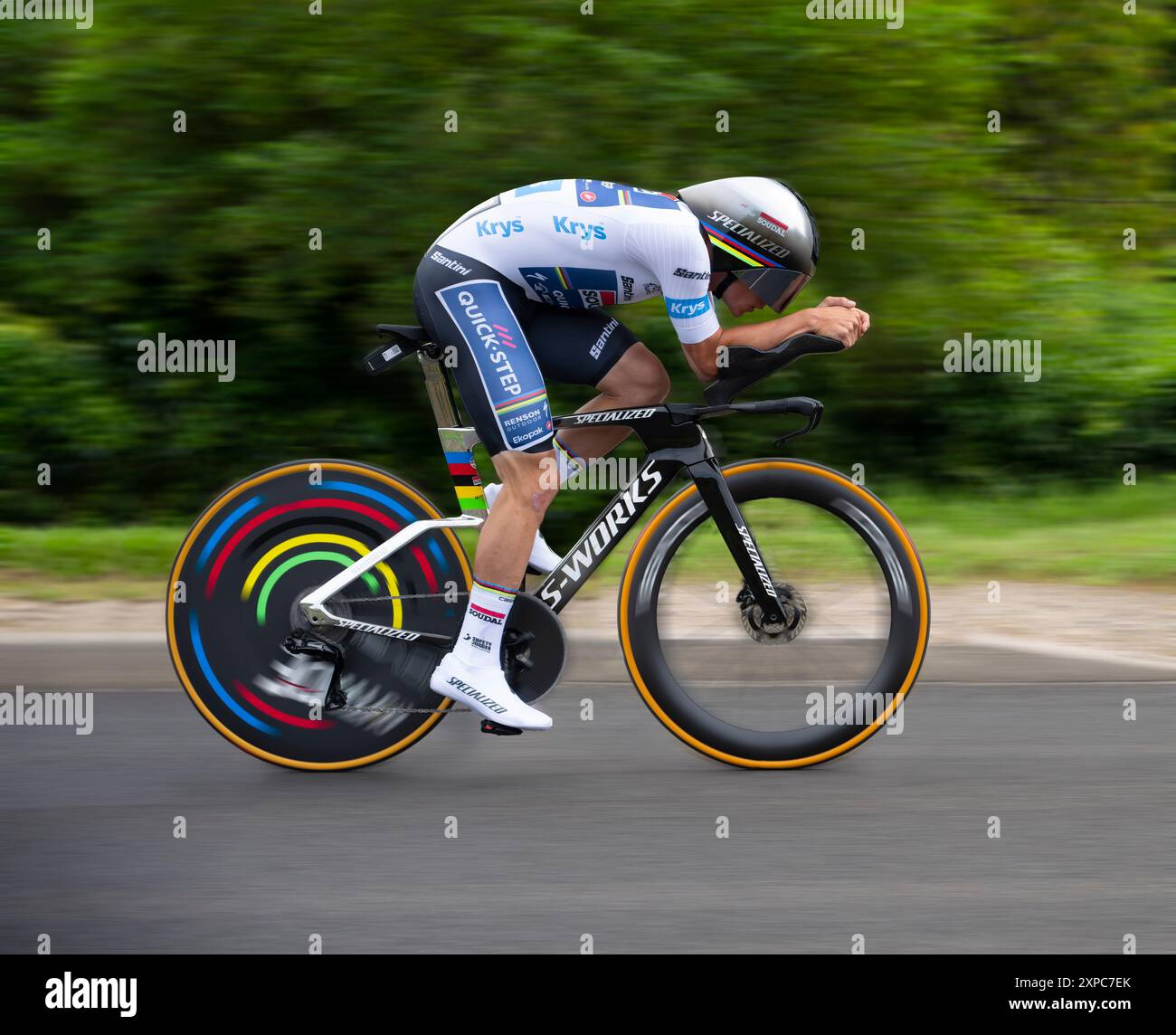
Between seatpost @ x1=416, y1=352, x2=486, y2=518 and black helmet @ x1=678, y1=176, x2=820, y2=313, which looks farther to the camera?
seatpost @ x1=416, y1=352, x2=486, y2=518

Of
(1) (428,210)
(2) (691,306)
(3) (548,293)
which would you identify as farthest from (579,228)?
(1) (428,210)

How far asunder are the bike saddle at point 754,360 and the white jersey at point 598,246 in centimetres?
14

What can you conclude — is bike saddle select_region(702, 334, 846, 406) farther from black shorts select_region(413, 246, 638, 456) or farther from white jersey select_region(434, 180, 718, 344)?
black shorts select_region(413, 246, 638, 456)

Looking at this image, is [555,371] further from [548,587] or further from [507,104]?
[507,104]

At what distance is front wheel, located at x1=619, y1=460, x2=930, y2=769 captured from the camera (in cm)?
499

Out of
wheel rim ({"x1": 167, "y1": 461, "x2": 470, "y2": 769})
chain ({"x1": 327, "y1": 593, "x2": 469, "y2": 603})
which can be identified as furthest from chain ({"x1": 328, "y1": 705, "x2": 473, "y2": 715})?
chain ({"x1": 327, "y1": 593, "x2": 469, "y2": 603})

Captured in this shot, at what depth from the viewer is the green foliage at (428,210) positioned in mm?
8648

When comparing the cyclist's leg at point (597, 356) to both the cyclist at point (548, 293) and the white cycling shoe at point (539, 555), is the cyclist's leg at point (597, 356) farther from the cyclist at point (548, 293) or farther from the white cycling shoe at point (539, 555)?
the white cycling shoe at point (539, 555)

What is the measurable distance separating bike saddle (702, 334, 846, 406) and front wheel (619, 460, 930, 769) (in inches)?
9.7

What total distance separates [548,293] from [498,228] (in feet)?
0.76

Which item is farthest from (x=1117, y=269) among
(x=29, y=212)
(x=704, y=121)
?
(x=29, y=212)

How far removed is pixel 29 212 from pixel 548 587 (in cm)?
592

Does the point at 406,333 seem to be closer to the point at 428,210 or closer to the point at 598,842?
the point at 598,842

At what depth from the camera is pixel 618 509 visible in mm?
5062
